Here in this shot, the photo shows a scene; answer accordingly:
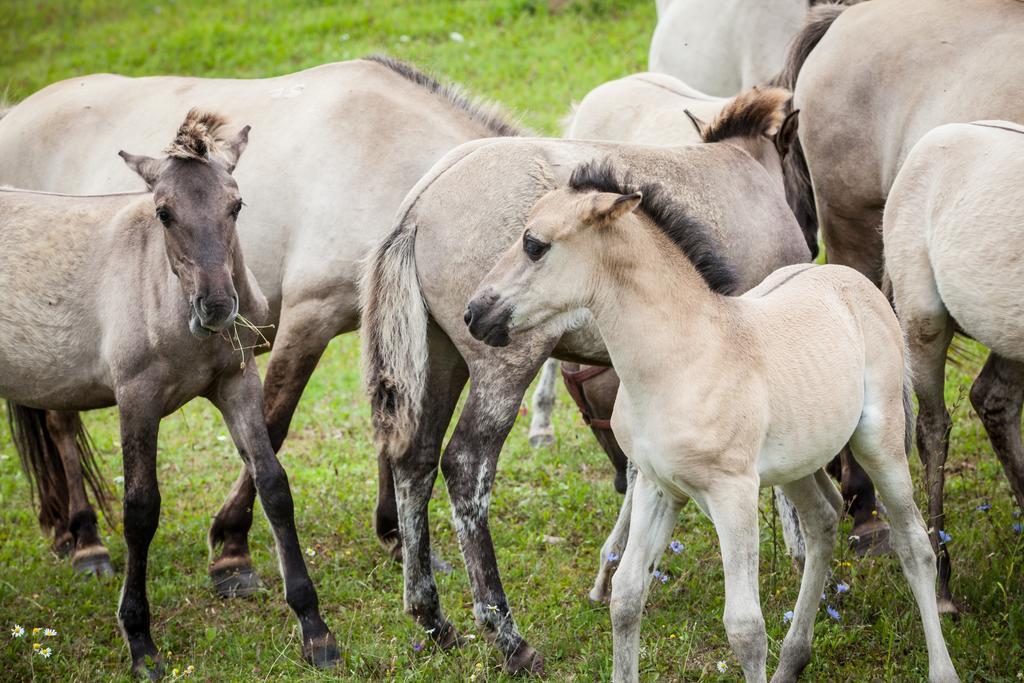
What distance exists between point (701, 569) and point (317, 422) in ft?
12.2

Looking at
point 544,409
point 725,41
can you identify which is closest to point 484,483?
point 544,409

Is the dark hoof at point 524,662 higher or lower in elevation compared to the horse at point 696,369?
lower

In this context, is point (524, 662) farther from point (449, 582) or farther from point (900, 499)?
point (900, 499)

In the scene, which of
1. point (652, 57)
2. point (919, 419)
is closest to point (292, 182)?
point (919, 419)

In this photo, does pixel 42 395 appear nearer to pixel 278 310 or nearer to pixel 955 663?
pixel 278 310

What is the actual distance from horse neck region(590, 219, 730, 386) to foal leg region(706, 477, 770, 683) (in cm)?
45

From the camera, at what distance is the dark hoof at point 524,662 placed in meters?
4.38

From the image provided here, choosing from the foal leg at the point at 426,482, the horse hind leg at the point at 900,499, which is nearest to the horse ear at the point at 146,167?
the foal leg at the point at 426,482

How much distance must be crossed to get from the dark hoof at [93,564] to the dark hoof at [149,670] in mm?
1314

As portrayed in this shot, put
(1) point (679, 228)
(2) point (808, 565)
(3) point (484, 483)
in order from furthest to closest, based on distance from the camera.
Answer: (3) point (484, 483) < (2) point (808, 565) < (1) point (679, 228)

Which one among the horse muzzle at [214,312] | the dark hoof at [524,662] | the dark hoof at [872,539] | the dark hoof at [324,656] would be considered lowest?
the dark hoof at [324,656]

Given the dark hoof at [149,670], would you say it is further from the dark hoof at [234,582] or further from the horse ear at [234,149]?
the horse ear at [234,149]

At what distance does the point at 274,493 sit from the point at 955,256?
3.11 meters

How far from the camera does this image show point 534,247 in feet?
11.6
